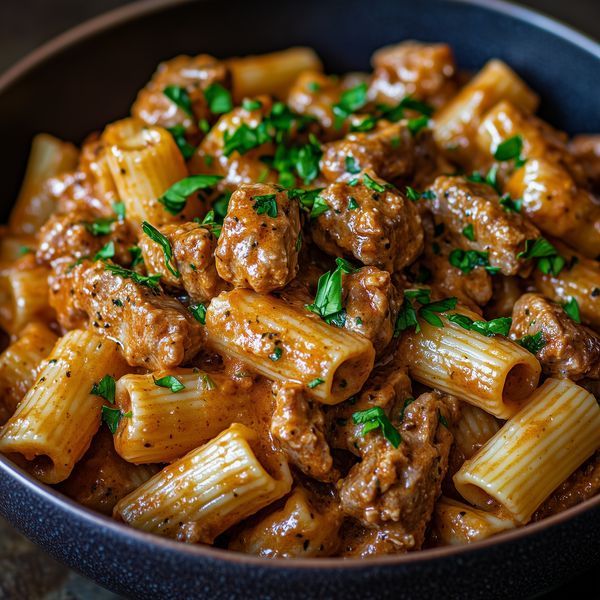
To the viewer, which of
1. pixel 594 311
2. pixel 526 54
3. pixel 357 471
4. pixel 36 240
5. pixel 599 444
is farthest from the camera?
pixel 526 54

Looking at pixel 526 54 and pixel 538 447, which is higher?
pixel 526 54

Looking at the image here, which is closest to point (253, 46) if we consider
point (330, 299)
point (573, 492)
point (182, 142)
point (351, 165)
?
point (182, 142)

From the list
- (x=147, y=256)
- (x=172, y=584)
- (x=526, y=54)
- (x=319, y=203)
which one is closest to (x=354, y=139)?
(x=319, y=203)

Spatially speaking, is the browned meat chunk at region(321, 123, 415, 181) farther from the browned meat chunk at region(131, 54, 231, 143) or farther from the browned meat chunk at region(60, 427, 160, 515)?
the browned meat chunk at region(60, 427, 160, 515)

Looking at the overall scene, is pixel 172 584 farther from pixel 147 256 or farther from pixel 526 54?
pixel 526 54

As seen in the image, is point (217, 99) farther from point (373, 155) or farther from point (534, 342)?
point (534, 342)

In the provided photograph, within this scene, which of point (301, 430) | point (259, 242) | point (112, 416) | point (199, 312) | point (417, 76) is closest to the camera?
point (301, 430)

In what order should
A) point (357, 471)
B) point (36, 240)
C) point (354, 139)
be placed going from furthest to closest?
point (36, 240), point (354, 139), point (357, 471)
